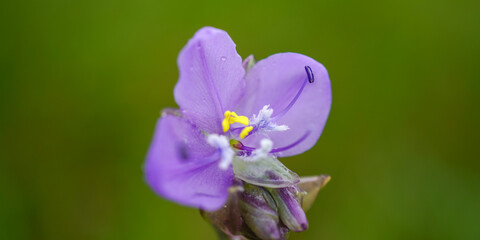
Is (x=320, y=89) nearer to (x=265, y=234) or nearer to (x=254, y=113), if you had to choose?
(x=254, y=113)

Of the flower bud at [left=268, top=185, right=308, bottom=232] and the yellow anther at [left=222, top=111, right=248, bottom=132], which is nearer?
the flower bud at [left=268, top=185, right=308, bottom=232]

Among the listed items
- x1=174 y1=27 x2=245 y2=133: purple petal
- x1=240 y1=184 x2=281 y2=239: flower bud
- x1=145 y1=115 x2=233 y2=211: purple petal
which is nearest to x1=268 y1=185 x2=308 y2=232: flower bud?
x1=240 y1=184 x2=281 y2=239: flower bud

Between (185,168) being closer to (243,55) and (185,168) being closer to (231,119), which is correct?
(231,119)

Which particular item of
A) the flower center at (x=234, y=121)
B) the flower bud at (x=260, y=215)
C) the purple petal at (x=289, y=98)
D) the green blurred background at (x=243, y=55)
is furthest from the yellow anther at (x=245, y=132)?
the green blurred background at (x=243, y=55)

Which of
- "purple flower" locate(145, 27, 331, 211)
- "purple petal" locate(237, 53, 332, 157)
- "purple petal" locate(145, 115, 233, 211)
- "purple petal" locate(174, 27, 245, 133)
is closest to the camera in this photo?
"purple petal" locate(145, 115, 233, 211)

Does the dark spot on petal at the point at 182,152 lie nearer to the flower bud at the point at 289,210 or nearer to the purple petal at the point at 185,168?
the purple petal at the point at 185,168

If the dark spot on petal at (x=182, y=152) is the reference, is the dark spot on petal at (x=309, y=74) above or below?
above

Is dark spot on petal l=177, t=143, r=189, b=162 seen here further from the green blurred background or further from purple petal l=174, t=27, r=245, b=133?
the green blurred background
